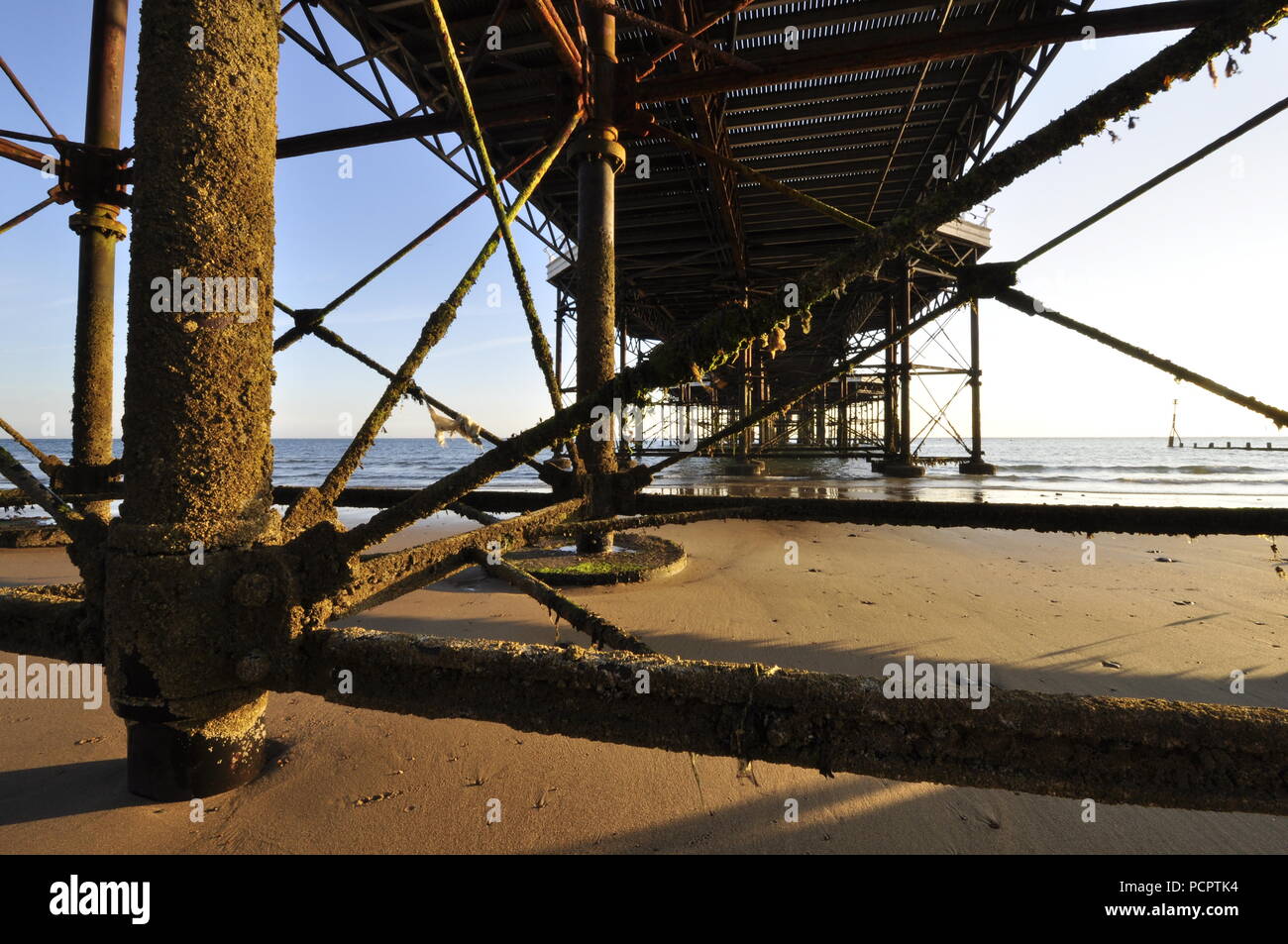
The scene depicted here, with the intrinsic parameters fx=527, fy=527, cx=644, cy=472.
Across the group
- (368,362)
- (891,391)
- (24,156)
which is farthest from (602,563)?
(891,391)

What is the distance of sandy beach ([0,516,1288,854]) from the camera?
5.83 feet

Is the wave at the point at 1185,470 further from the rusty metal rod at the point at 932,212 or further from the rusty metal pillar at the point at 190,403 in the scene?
the rusty metal pillar at the point at 190,403

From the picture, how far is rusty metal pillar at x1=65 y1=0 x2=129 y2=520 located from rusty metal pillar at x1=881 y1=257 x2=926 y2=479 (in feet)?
45.3

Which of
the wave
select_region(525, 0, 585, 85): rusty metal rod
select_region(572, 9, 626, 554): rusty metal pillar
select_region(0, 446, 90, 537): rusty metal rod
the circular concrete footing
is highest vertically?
select_region(525, 0, 585, 85): rusty metal rod

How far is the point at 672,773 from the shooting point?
84.8 inches

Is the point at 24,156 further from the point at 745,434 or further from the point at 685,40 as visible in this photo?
the point at 745,434

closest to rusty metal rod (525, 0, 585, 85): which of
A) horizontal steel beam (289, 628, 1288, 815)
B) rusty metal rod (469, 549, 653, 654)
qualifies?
rusty metal rod (469, 549, 653, 654)

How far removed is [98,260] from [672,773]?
24.1 ft

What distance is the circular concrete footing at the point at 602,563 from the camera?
4.90m

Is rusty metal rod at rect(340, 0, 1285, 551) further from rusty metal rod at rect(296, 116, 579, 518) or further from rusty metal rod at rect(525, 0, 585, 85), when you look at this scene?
rusty metal rod at rect(525, 0, 585, 85)

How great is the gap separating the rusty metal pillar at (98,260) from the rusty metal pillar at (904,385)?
13.8m

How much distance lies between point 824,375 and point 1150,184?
1.70 metres

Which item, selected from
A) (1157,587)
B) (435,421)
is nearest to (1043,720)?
(1157,587)
